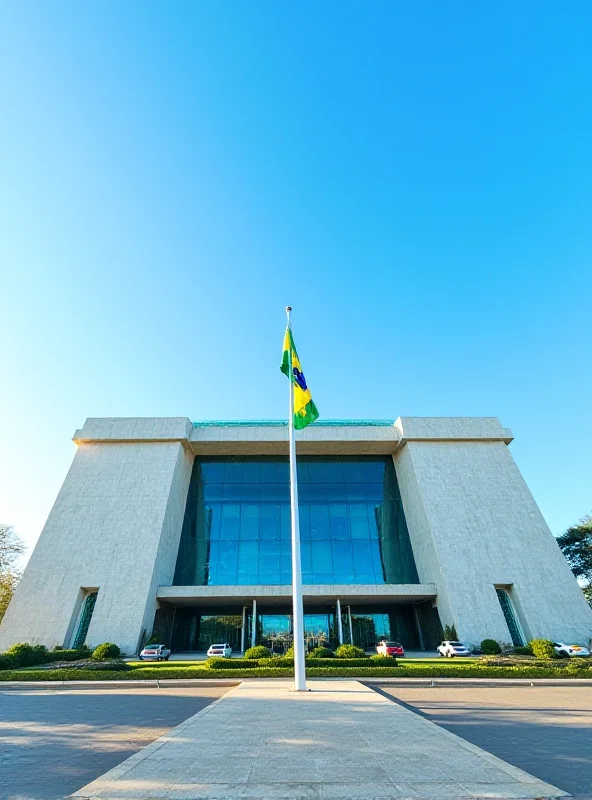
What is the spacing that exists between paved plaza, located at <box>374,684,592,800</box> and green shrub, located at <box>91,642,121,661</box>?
56.0ft

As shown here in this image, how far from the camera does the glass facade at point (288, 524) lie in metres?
34.6

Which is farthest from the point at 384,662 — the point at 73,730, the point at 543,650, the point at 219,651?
the point at 73,730

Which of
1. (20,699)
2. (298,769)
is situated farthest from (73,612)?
(298,769)

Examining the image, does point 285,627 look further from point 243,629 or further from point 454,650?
point 454,650

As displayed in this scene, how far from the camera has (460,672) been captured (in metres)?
17.2

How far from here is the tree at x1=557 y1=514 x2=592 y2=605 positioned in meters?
43.3

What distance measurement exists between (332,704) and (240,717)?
2452mm

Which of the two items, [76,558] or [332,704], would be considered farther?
[76,558]

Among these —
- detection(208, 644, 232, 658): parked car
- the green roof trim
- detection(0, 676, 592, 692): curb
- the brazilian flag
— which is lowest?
detection(0, 676, 592, 692): curb

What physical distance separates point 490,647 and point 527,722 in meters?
19.9

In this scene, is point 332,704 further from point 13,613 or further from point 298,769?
point 13,613

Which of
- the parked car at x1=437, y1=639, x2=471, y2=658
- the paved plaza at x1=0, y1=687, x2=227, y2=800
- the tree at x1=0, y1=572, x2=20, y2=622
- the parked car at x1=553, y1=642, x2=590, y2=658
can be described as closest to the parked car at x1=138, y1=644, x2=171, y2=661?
the paved plaza at x1=0, y1=687, x2=227, y2=800

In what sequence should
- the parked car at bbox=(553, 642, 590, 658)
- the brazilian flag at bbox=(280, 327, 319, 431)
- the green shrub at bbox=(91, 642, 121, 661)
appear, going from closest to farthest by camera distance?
the brazilian flag at bbox=(280, 327, 319, 431)
the green shrub at bbox=(91, 642, 121, 661)
the parked car at bbox=(553, 642, 590, 658)

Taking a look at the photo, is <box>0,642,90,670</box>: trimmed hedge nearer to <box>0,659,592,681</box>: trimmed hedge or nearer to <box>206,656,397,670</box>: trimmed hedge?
<box>0,659,592,681</box>: trimmed hedge
